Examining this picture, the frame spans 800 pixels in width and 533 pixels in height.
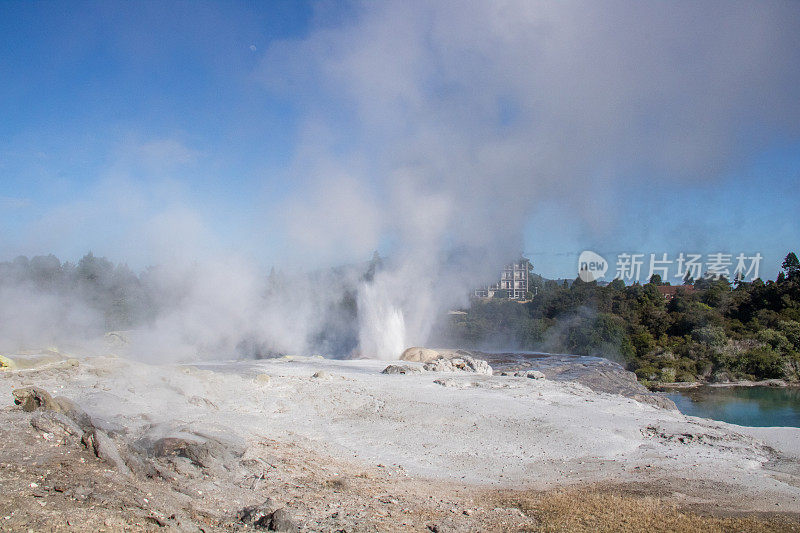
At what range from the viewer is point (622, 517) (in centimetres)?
652

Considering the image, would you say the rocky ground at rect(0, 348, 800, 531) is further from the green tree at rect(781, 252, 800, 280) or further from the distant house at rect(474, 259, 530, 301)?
Result: the green tree at rect(781, 252, 800, 280)

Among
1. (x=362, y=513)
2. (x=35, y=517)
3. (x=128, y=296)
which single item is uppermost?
(x=128, y=296)

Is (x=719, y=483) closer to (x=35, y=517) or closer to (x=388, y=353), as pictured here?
(x=35, y=517)

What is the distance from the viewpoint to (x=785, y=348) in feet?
113

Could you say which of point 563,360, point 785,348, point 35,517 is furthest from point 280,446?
point 785,348

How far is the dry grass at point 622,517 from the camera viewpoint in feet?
20.4

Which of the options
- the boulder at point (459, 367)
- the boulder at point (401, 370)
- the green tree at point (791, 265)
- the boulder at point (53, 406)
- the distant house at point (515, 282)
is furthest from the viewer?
the distant house at point (515, 282)

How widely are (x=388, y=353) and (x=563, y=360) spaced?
853 cm

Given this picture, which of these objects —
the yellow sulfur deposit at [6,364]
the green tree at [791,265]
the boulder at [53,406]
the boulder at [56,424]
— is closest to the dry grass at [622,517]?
the boulder at [56,424]

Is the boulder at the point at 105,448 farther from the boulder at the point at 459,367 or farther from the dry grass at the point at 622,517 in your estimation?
the boulder at the point at 459,367

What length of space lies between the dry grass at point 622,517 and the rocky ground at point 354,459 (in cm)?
3

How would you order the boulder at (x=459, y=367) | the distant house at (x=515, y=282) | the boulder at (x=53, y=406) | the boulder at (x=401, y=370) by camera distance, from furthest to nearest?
the distant house at (x=515, y=282)
the boulder at (x=459, y=367)
the boulder at (x=401, y=370)
the boulder at (x=53, y=406)

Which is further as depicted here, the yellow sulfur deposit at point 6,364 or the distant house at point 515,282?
the distant house at point 515,282

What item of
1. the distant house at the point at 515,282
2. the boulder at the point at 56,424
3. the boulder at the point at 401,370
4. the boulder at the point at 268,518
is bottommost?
the boulder at the point at 268,518
